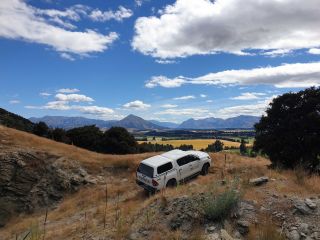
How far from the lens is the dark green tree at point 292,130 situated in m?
24.8

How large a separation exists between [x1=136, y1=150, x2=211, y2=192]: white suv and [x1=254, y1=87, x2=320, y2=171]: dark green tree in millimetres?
5915

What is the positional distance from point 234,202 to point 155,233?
2820 millimetres

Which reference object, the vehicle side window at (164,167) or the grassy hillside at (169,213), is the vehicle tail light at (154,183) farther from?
the grassy hillside at (169,213)

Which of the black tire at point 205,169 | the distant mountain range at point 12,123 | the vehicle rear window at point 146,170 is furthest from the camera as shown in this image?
the distant mountain range at point 12,123

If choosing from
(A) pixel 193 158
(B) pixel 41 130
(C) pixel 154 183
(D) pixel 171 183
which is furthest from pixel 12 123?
(C) pixel 154 183

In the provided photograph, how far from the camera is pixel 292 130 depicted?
83.7 ft

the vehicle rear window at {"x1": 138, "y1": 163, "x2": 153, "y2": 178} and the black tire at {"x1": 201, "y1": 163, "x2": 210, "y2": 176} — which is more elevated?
the vehicle rear window at {"x1": 138, "y1": 163, "x2": 153, "y2": 178}

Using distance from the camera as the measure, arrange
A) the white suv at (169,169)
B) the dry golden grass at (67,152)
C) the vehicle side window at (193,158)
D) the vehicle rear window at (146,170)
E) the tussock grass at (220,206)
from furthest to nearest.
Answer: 1. the dry golden grass at (67,152)
2. the vehicle side window at (193,158)
3. the vehicle rear window at (146,170)
4. the white suv at (169,169)
5. the tussock grass at (220,206)

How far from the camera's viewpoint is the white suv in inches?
835

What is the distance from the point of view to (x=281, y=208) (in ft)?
36.3

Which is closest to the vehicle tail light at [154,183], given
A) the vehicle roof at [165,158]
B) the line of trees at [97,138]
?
the vehicle roof at [165,158]

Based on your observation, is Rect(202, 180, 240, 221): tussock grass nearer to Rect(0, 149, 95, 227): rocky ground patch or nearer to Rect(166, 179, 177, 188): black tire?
Rect(166, 179, 177, 188): black tire

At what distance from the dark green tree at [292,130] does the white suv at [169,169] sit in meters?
5.92

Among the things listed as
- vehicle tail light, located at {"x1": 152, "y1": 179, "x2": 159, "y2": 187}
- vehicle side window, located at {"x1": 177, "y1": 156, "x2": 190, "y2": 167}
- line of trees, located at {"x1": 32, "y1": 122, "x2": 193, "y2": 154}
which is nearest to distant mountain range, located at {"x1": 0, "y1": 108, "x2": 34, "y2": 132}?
line of trees, located at {"x1": 32, "y1": 122, "x2": 193, "y2": 154}
